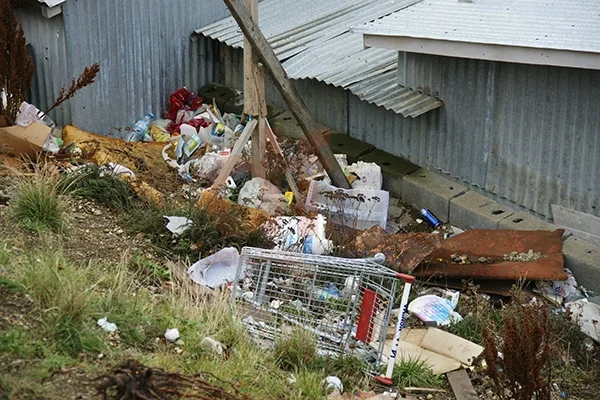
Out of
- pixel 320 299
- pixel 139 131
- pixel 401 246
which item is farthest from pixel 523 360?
pixel 139 131

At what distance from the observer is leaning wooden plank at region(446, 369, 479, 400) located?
20.2 feet

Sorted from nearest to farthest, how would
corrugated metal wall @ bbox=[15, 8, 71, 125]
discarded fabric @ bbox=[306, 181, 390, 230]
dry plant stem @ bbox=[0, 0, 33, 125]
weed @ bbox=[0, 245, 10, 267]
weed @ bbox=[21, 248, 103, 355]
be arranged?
weed @ bbox=[21, 248, 103, 355], weed @ bbox=[0, 245, 10, 267], discarded fabric @ bbox=[306, 181, 390, 230], dry plant stem @ bbox=[0, 0, 33, 125], corrugated metal wall @ bbox=[15, 8, 71, 125]

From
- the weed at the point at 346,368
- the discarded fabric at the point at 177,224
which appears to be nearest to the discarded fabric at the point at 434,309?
the weed at the point at 346,368

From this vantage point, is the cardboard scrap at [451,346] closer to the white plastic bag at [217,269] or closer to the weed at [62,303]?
the white plastic bag at [217,269]

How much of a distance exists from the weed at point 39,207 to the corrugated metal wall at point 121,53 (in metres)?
2.89

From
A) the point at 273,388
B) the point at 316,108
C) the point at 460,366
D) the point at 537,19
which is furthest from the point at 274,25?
the point at 273,388

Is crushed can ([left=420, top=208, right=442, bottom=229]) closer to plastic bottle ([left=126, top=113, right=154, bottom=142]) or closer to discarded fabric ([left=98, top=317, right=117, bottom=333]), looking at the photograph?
plastic bottle ([left=126, top=113, right=154, bottom=142])

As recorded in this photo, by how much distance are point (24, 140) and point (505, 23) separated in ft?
14.7

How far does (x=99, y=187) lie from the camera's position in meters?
8.18

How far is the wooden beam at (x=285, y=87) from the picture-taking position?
326 inches

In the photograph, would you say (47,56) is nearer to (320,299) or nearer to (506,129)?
A: (506,129)

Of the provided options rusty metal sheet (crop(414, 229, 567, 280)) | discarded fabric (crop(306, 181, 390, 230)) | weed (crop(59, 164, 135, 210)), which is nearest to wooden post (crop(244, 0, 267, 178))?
discarded fabric (crop(306, 181, 390, 230))

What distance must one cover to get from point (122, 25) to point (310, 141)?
2.88 m

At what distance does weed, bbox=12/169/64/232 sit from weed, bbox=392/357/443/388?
290 cm
